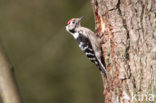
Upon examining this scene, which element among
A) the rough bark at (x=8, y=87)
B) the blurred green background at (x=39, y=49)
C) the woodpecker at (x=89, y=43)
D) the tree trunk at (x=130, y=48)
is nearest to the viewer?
the rough bark at (x=8, y=87)

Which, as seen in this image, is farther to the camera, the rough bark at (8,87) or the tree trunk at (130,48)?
the tree trunk at (130,48)

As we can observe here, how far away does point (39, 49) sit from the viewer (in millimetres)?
7664

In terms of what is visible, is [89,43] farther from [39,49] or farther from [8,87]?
[39,49]

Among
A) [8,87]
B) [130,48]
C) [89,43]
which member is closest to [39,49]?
[89,43]

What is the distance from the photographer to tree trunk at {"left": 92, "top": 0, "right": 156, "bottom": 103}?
9.25 ft

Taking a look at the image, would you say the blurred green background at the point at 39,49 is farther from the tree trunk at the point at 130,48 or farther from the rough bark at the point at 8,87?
the rough bark at the point at 8,87

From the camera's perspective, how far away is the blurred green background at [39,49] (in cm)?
758

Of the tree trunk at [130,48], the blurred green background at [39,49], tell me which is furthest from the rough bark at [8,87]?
the blurred green background at [39,49]

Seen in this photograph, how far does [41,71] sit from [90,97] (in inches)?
77.1

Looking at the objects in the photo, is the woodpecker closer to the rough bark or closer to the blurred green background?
the rough bark

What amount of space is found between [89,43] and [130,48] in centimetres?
132

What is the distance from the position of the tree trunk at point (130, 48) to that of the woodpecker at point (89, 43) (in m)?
0.40

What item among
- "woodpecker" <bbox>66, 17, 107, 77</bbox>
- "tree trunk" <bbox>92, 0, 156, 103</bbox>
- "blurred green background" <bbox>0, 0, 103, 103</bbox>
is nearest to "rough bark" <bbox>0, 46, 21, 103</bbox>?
"tree trunk" <bbox>92, 0, 156, 103</bbox>

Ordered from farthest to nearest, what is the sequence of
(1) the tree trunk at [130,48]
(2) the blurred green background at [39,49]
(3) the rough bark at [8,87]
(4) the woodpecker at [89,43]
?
(2) the blurred green background at [39,49] → (4) the woodpecker at [89,43] → (1) the tree trunk at [130,48] → (3) the rough bark at [8,87]
